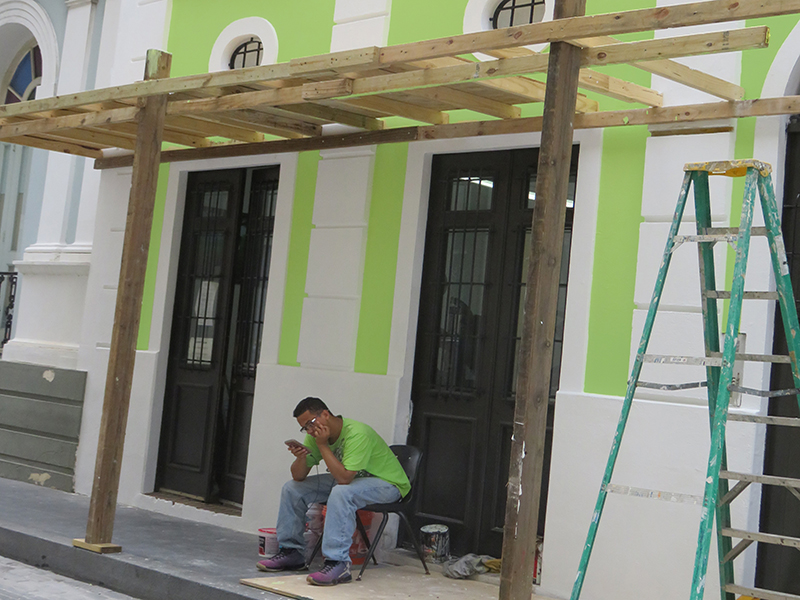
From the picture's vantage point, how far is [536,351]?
4613 mm

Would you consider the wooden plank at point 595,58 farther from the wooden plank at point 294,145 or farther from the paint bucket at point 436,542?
the paint bucket at point 436,542

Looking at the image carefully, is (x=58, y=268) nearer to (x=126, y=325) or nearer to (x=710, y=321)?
(x=126, y=325)

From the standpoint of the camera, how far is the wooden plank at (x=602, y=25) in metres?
4.11

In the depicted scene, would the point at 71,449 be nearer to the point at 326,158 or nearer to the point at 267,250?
the point at 267,250

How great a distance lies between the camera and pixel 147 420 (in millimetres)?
8680

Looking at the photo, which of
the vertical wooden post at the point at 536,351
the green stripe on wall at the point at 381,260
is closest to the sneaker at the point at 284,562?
the green stripe on wall at the point at 381,260

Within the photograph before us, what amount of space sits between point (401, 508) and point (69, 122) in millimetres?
3753

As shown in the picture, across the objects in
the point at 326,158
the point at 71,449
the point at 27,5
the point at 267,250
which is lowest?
the point at 71,449

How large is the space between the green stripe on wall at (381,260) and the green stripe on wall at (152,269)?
7.74 ft

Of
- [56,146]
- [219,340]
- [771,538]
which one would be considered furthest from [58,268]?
[771,538]

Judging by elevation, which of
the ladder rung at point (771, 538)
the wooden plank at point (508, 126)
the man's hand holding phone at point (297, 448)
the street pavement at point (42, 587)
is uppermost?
the wooden plank at point (508, 126)

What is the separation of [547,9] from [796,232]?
2.31 m

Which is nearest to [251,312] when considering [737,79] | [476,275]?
[476,275]

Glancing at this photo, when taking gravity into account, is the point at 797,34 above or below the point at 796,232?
above
